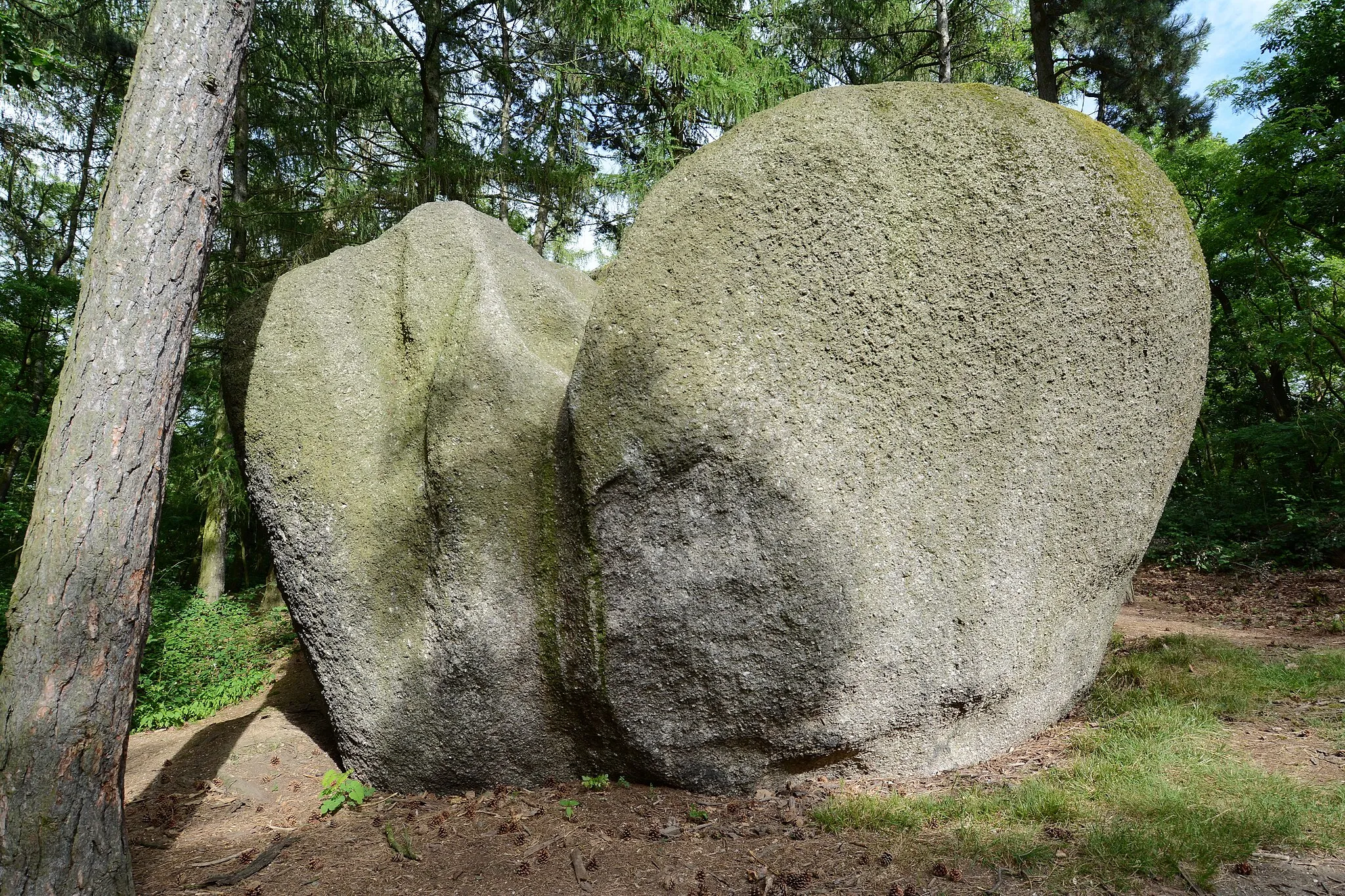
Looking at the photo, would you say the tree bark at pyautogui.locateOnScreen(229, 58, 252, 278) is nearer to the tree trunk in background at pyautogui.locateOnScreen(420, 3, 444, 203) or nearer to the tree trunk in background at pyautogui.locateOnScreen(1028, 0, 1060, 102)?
the tree trunk in background at pyautogui.locateOnScreen(420, 3, 444, 203)

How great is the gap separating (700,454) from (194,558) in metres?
10.2

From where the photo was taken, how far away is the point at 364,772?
11.9 feet

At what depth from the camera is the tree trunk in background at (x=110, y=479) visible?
255 centimetres

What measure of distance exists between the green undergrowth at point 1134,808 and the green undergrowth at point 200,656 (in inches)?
190

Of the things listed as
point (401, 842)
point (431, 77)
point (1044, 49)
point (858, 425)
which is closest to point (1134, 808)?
point (858, 425)

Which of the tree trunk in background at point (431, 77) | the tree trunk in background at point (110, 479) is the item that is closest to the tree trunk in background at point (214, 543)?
the tree trunk in background at point (431, 77)

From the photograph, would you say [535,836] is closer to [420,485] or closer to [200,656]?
[420,485]

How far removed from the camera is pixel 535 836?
3.02 m

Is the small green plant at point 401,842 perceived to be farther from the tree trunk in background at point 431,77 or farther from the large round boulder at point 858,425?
the tree trunk in background at point 431,77

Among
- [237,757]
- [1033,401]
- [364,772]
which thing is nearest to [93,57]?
[237,757]

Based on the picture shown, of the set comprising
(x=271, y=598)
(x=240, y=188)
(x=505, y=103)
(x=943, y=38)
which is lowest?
(x=271, y=598)

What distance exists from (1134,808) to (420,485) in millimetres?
3274

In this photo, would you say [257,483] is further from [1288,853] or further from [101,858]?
[1288,853]

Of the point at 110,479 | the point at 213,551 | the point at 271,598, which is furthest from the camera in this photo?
the point at 271,598
